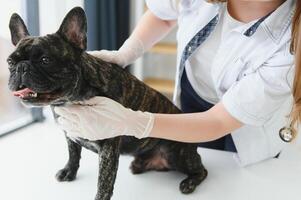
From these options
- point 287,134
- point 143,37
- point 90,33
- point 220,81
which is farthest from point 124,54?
point 90,33

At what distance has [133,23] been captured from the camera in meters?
2.52

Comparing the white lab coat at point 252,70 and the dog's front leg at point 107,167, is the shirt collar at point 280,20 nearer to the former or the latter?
the white lab coat at point 252,70

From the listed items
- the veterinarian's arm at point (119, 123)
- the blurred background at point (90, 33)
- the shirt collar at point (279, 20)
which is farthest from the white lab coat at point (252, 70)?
the blurred background at point (90, 33)

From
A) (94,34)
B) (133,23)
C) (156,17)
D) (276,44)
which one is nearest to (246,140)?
(276,44)

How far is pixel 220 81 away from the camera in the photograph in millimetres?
1133

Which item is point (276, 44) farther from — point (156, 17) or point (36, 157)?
point (36, 157)

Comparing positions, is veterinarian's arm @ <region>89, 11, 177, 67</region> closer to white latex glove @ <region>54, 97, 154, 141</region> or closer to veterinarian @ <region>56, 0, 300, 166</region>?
veterinarian @ <region>56, 0, 300, 166</region>

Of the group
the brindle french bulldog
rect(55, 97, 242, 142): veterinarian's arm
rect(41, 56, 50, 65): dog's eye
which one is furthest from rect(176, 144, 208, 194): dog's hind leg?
rect(41, 56, 50, 65): dog's eye

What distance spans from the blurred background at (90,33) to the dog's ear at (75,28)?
2.07 feet

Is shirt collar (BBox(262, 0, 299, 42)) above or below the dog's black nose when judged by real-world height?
above

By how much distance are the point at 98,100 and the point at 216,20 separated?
0.48 metres

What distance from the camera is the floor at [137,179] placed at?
3.33 ft

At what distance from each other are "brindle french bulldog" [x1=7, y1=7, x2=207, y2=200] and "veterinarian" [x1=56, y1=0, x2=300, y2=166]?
2.0 inches

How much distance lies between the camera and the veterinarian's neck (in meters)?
1.07
